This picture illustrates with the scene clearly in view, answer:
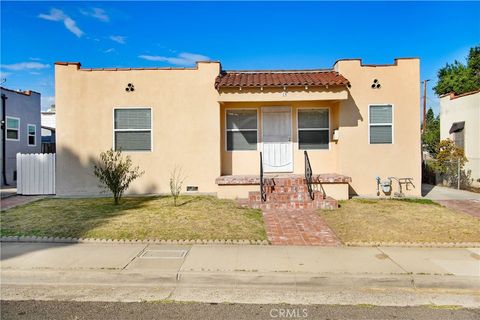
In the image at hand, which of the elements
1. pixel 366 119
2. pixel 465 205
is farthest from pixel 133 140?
pixel 465 205

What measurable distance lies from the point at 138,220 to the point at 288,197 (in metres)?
4.31

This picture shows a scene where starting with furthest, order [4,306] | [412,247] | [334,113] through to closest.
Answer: [334,113]
[412,247]
[4,306]

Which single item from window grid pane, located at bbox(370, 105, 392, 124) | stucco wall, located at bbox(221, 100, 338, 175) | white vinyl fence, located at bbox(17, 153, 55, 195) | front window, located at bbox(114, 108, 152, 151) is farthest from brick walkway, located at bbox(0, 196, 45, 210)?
window grid pane, located at bbox(370, 105, 392, 124)

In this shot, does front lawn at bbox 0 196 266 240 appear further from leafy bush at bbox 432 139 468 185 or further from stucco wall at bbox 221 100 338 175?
leafy bush at bbox 432 139 468 185

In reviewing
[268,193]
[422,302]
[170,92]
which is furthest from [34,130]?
[422,302]

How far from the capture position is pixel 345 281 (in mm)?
4664

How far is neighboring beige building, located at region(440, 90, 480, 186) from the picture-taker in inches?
550

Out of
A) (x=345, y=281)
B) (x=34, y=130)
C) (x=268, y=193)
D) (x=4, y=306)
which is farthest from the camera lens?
(x=34, y=130)

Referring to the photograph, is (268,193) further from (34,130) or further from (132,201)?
(34,130)

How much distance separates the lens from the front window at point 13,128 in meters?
16.8

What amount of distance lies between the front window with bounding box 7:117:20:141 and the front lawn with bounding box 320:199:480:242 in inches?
662

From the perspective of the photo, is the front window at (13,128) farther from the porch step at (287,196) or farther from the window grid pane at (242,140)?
the porch step at (287,196)

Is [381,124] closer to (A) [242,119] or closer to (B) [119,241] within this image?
(A) [242,119]

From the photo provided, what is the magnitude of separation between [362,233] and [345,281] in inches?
96.0
